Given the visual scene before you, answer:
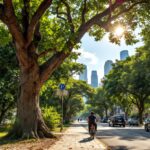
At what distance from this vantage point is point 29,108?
70.6 feet

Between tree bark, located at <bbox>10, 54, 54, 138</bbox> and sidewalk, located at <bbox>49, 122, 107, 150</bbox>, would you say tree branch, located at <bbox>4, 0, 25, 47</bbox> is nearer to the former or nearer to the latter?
tree bark, located at <bbox>10, 54, 54, 138</bbox>

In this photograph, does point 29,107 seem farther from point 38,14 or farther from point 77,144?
point 38,14

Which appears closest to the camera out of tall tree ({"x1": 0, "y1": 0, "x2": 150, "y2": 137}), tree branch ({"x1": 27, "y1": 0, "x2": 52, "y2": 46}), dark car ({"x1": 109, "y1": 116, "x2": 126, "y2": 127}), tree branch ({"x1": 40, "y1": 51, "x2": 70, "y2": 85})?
tree branch ({"x1": 27, "y1": 0, "x2": 52, "y2": 46})

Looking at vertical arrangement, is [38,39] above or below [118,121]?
above

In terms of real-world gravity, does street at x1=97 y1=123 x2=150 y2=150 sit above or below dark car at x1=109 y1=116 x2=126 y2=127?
below

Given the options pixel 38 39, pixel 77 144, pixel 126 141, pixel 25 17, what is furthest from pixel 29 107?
pixel 126 141

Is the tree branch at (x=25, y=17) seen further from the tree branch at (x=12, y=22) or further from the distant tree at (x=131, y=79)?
the distant tree at (x=131, y=79)

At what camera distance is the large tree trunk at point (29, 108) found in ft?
69.8

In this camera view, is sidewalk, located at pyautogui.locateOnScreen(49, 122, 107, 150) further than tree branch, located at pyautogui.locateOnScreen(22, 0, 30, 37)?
No

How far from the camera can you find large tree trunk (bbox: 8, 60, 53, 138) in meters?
21.3

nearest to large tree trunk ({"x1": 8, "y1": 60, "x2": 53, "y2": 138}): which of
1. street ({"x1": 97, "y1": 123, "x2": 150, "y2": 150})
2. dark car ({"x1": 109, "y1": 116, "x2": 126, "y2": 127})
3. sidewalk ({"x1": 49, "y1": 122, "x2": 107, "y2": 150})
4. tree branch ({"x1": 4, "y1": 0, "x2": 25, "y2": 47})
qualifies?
sidewalk ({"x1": 49, "y1": 122, "x2": 107, "y2": 150})

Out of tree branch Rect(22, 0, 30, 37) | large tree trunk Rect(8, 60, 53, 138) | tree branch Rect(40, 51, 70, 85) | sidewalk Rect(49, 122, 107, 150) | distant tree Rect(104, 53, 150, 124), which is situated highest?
distant tree Rect(104, 53, 150, 124)

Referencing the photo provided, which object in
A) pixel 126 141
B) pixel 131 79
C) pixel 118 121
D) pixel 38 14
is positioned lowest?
pixel 126 141

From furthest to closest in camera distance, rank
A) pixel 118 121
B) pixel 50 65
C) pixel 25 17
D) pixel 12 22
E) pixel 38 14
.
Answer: pixel 118 121 → pixel 50 65 → pixel 25 17 → pixel 38 14 → pixel 12 22
